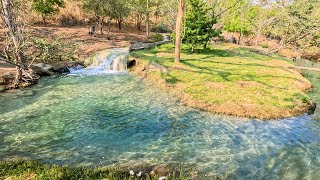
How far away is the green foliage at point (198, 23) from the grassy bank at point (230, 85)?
143 inches

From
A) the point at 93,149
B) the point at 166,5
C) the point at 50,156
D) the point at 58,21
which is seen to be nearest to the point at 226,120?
the point at 93,149

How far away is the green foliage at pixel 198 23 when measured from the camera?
3547cm

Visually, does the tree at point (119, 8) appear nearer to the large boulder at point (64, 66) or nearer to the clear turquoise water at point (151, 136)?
the large boulder at point (64, 66)

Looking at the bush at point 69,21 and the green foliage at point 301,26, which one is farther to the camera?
the bush at point 69,21

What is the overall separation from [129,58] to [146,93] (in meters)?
12.2

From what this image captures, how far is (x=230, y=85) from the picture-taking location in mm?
22953

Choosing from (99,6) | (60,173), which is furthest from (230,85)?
(99,6)

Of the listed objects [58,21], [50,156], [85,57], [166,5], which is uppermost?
[166,5]

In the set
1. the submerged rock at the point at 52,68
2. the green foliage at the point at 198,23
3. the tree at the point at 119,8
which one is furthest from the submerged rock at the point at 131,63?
the tree at the point at 119,8

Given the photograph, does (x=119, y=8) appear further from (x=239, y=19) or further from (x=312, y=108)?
(x=312, y=108)

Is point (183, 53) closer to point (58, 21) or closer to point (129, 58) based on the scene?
point (129, 58)

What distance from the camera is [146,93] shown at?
2258 cm

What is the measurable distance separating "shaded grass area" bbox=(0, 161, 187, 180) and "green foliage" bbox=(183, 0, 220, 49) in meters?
27.6

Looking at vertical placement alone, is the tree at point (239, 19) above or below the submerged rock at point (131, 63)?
above
